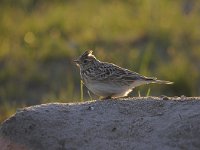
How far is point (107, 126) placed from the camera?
24.7 feet

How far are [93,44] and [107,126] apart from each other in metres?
8.19

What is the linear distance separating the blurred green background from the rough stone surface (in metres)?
5.00

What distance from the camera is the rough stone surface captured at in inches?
285

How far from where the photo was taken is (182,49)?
15.4 m

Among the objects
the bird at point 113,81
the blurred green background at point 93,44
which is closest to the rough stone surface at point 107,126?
the bird at point 113,81

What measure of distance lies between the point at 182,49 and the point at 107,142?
27.4 feet

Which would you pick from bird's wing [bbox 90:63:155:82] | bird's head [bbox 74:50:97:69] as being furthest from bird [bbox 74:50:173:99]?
bird's head [bbox 74:50:97:69]

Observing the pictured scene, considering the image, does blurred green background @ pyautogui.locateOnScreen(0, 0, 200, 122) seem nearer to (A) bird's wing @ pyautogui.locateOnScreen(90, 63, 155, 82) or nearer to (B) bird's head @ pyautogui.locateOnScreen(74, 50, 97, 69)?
(B) bird's head @ pyautogui.locateOnScreen(74, 50, 97, 69)

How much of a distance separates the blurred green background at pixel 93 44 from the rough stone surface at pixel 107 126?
4997 mm

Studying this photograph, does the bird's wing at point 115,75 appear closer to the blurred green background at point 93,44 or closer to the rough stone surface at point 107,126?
the rough stone surface at point 107,126

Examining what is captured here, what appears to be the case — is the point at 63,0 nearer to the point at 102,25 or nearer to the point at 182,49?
the point at 102,25

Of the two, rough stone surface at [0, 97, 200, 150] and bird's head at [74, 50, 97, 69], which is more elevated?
bird's head at [74, 50, 97, 69]

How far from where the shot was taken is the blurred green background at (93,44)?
13.9m

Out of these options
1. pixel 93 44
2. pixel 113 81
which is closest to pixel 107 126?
pixel 113 81
